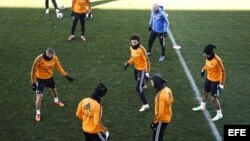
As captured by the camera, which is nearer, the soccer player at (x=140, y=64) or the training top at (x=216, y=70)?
the training top at (x=216, y=70)

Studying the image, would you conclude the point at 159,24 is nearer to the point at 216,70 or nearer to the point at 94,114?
the point at 216,70

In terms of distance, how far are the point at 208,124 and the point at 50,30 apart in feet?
32.5

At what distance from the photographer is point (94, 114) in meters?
9.02

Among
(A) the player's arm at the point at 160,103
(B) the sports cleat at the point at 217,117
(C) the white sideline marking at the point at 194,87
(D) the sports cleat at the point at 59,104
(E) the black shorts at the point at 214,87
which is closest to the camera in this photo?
(A) the player's arm at the point at 160,103

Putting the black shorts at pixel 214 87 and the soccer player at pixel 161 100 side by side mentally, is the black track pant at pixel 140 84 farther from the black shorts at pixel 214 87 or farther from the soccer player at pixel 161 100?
the soccer player at pixel 161 100

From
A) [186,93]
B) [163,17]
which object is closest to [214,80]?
[186,93]

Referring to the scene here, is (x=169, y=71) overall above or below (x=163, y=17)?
below

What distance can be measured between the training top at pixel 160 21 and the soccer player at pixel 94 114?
7.03 m

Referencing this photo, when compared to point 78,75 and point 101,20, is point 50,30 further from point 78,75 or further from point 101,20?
point 78,75

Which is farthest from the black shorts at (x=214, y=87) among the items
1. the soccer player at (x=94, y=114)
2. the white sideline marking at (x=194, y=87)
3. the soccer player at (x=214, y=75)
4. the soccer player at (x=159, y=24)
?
the soccer player at (x=159, y=24)

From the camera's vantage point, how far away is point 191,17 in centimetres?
2156

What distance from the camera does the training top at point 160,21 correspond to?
15610 millimetres

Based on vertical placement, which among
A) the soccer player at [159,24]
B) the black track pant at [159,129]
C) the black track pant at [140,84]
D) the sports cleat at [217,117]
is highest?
the soccer player at [159,24]

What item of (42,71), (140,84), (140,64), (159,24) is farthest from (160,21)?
(42,71)
